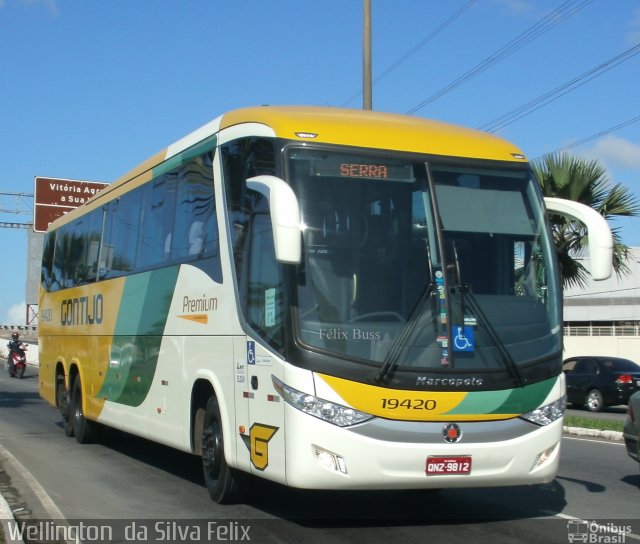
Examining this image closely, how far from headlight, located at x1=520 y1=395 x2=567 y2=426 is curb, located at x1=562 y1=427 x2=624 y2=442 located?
331 inches

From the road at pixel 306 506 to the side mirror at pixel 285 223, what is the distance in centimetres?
234

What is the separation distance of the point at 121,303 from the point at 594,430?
8.76 m

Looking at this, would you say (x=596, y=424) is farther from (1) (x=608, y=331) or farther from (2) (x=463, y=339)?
(1) (x=608, y=331)

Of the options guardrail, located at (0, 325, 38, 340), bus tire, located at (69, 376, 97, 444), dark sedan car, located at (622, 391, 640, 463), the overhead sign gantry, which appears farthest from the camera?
guardrail, located at (0, 325, 38, 340)

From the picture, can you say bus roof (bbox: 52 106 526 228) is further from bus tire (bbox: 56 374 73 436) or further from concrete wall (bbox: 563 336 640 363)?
concrete wall (bbox: 563 336 640 363)

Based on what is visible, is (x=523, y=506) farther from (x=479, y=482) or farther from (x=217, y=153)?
(x=217, y=153)

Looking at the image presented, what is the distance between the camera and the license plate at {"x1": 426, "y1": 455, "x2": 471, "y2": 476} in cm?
748

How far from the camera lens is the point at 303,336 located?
296 inches

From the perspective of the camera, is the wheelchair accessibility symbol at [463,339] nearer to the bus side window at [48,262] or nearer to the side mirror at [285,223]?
the side mirror at [285,223]

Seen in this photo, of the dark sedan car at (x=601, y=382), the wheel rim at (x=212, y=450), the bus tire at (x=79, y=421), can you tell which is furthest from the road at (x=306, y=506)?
the dark sedan car at (x=601, y=382)

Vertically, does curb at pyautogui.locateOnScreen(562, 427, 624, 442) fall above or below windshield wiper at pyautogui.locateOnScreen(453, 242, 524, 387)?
below

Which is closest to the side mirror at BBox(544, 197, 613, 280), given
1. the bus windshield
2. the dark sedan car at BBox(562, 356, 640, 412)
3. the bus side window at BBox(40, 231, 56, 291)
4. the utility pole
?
the bus windshield

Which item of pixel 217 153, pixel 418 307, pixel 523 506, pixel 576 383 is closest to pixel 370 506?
pixel 523 506

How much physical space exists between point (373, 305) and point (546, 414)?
5.83 ft
